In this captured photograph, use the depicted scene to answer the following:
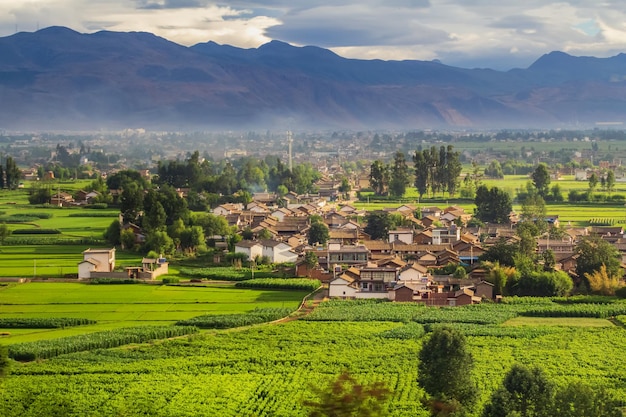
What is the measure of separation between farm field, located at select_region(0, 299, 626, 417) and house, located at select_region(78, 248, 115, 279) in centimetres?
895

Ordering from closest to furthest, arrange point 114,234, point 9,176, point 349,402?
point 349,402
point 114,234
point 9,176

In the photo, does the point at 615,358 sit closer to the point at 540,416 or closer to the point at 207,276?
the point at 540,416

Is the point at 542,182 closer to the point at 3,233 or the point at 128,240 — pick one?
the point at 128,240

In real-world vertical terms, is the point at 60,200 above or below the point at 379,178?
below

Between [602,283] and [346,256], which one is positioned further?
[346,256]

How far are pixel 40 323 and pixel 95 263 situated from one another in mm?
7216

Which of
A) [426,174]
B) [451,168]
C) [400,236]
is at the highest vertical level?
[451,168]

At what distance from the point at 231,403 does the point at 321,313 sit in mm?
8114

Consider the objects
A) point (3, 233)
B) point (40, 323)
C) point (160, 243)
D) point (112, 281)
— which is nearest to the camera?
point (40, 323)

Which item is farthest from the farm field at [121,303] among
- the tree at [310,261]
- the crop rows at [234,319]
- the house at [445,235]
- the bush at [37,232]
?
the bush at [37,232]

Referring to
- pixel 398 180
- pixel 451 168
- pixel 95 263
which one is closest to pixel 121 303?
pixel 95 263

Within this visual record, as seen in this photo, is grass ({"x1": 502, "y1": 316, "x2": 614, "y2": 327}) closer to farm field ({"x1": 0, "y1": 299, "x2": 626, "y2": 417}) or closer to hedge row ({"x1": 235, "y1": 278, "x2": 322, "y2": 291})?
farm field ({"x1": 0, "y1": 299, "x2": 626, "y2": 417})

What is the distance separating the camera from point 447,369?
17859mm

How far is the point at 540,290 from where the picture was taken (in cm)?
2892
